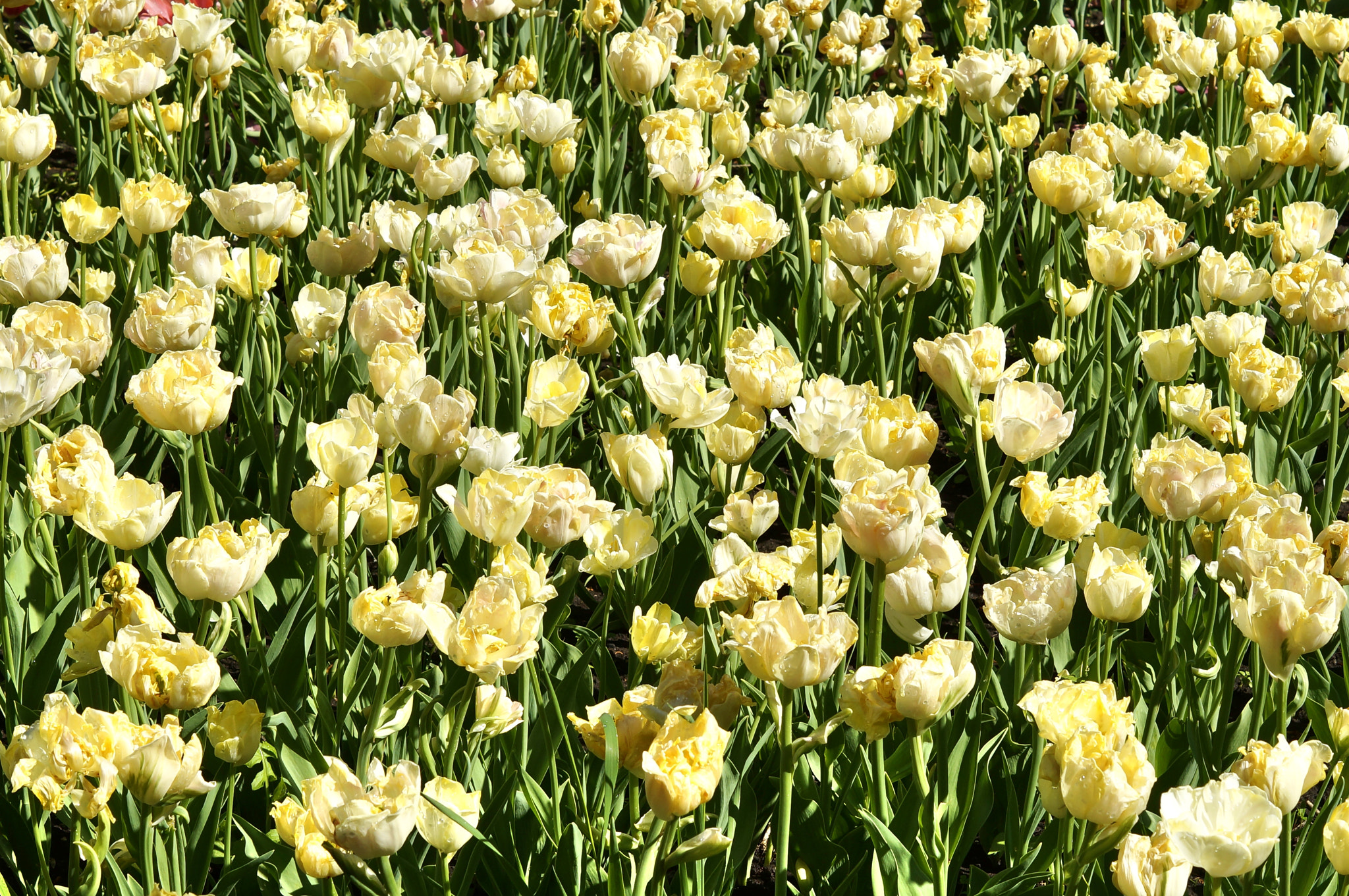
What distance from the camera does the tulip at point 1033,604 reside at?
1303mm

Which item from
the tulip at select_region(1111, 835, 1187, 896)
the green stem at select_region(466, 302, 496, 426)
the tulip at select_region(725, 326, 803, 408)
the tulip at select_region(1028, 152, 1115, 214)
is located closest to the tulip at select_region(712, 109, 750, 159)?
the tulip at select_region(1028, 152, 1115, 214)

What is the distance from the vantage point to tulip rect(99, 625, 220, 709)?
3.85 ft

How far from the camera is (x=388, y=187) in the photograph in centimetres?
305

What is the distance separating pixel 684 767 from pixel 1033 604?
447 millimetres

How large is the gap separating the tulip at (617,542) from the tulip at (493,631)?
0.25 meters

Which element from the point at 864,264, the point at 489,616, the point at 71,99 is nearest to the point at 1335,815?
the point at 489,616

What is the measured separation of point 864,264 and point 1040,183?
554mm

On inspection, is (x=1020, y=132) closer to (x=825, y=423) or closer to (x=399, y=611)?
(x=825, y=423)

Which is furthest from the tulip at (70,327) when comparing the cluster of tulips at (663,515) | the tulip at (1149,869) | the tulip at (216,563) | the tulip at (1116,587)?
the tulip at (1149,869)

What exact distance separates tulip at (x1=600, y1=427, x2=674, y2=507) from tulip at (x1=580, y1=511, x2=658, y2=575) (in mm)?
45

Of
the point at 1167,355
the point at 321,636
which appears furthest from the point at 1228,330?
the point at 321,636

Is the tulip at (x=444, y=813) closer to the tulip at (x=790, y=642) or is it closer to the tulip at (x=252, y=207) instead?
the tulip at (x=790, y=642)

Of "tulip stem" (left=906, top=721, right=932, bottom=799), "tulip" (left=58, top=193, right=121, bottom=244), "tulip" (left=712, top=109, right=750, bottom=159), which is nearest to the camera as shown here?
"tulip stem" (left=906, top=721, right=932, bottom=799)

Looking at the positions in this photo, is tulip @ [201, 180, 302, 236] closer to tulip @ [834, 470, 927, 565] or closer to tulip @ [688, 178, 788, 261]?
tulip @ [688, 178, 788, 261]
